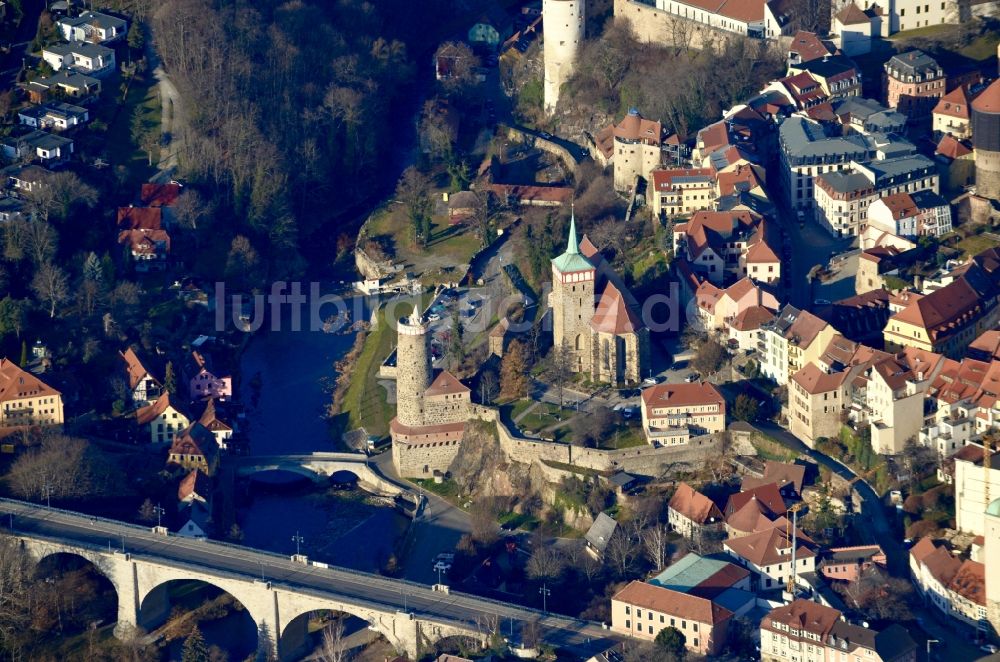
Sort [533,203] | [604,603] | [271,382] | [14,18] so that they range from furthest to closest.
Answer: [14,18], [533,203], [271,382], [604,603]

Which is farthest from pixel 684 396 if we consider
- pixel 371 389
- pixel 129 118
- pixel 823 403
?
pixel 129 118

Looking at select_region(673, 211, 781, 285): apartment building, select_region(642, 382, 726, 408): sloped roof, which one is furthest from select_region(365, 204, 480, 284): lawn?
select_region(642, 382, 726, 408): sloped roof

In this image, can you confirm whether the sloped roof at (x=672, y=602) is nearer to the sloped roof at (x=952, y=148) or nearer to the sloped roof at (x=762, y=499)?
the sloped roof at (x=762, y=499)

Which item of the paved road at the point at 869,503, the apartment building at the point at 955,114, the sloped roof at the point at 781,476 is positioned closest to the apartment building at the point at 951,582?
the paved road at the point at 869,503

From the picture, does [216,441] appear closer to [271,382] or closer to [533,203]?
[271,382]

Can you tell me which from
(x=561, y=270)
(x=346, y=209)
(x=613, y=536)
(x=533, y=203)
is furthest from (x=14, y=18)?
(x=613, y=536)
